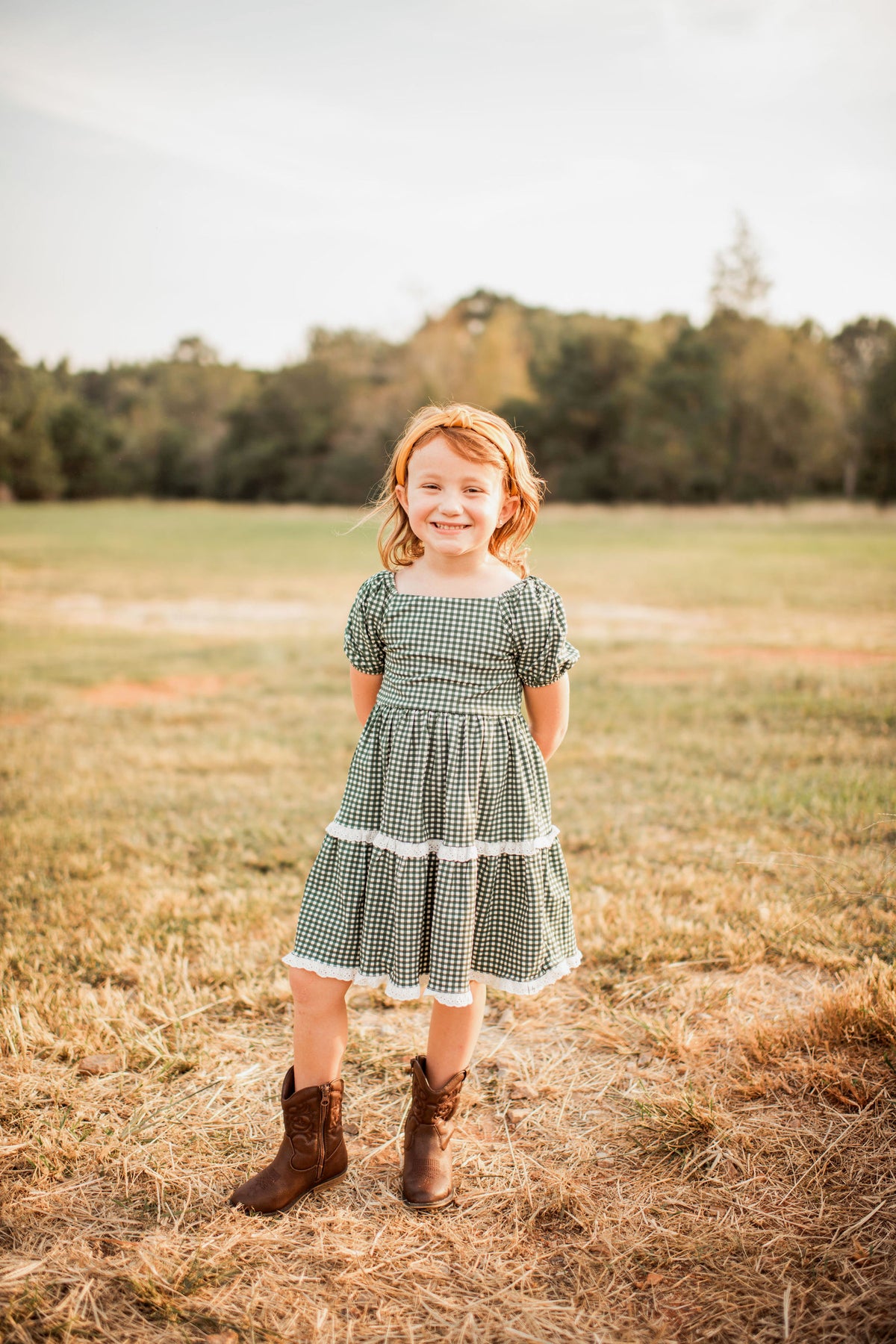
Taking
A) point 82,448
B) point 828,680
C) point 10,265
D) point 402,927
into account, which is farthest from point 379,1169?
point 82,448

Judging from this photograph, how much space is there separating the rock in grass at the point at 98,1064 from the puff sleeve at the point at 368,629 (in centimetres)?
120

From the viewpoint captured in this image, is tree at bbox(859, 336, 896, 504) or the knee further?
tree at bbox(859, 336, 896, 504)

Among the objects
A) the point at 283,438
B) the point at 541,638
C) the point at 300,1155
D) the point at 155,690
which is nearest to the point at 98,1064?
the point at 300,1155

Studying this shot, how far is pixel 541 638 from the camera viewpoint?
78.2 inches

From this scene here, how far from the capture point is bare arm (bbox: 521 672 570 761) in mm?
2092

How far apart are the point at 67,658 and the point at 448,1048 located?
772cm

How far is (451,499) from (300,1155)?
1388 mm

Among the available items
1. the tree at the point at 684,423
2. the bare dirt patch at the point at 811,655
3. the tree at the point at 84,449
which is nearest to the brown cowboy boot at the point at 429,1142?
the bare dirt patch at the point at 811,655

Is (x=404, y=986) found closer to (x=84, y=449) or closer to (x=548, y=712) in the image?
(x=548, y=712)

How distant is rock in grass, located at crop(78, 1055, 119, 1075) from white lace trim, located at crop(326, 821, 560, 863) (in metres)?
0.94

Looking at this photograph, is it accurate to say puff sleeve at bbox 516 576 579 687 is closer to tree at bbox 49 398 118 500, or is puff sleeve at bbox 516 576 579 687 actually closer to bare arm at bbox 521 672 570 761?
bare arm at bbox 521 672 570 761

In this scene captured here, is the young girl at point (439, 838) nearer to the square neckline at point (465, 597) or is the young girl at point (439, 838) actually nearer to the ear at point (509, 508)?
the square neckline at point (465, 597)

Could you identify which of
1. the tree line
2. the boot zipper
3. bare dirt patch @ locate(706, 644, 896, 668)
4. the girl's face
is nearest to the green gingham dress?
the girl's face

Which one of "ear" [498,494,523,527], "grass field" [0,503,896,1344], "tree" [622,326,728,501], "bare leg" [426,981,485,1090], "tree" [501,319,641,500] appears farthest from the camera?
"tree" [501,319,641,500]
